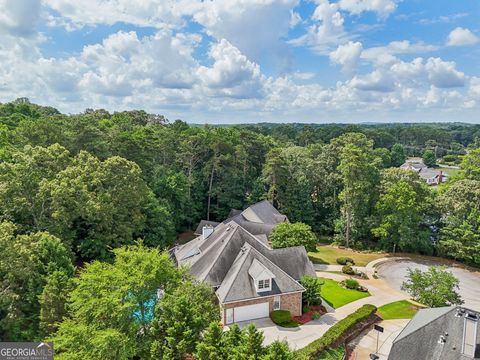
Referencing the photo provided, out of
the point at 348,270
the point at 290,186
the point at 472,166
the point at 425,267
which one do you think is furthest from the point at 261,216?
the point at 472,166

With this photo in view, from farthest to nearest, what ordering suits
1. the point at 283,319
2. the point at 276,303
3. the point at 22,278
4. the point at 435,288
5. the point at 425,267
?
the point at 425,267, the point at 435,288, the point at 276,303, the point at 283,319, the point at 22,278

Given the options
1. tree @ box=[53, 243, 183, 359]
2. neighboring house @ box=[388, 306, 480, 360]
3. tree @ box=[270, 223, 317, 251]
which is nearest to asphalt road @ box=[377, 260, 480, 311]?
tree @ box=[270, 223, 317, 251]

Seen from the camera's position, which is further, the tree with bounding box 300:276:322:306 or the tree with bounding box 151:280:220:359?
the tree with bounding box 300:276:322:306

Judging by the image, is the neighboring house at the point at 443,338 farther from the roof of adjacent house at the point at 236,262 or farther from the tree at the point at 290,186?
the tree at the point at 290,186

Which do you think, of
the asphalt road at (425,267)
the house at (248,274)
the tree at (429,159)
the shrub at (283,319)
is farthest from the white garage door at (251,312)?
the tree at (429,159)

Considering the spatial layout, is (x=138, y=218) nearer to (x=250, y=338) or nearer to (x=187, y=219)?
(x=187, y=219)

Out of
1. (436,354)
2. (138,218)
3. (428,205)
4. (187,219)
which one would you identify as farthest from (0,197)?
(428,205)

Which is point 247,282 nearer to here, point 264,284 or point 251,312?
point 264,284

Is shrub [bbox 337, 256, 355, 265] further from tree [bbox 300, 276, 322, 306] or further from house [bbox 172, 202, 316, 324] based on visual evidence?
tree [bbox 300, 276, 322, 306]
